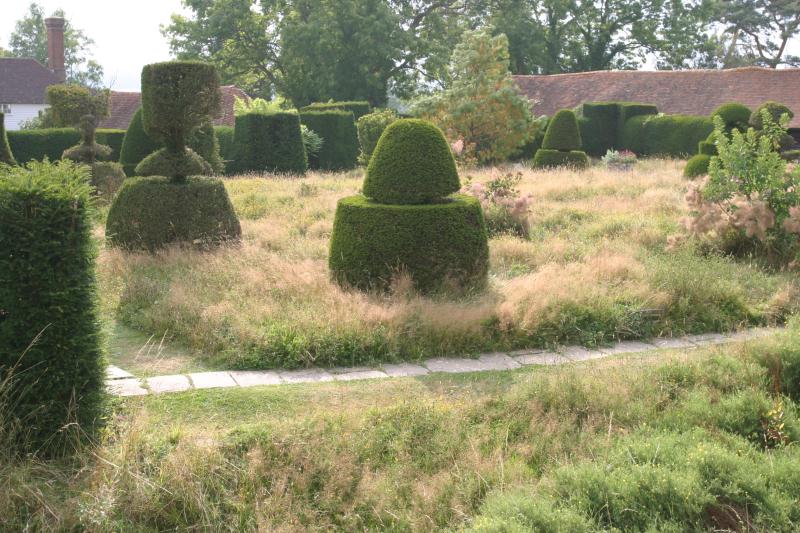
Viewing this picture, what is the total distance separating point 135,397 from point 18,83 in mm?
43811

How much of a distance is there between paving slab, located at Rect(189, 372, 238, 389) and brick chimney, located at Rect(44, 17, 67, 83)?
37613mm

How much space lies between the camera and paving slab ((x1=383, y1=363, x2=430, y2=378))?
6246 millimetres

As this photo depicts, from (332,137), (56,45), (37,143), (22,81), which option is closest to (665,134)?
(332,137)

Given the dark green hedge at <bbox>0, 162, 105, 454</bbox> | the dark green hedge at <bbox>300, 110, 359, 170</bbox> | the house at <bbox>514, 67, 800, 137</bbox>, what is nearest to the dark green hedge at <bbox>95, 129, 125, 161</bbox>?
the dark green hedge at <bbox>300, 110, 359, 170</bbox>

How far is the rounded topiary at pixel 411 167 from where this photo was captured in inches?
326

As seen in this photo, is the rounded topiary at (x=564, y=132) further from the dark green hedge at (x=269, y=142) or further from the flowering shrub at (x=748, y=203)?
the flowering shrub at (x=748, y=203)

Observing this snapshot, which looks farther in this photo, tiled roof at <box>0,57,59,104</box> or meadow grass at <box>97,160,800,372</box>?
tiled roof at <box>0,57,59,104</box>

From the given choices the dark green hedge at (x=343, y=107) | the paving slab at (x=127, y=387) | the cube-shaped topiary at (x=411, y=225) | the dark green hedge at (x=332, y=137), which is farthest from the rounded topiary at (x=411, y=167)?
the dark green hedge at (x=343, y=107)

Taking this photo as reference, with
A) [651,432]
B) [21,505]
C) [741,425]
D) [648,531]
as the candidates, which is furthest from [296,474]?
[741,425]

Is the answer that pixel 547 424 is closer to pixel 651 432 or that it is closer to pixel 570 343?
pixel 651 432

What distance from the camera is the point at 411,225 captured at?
26.2ft

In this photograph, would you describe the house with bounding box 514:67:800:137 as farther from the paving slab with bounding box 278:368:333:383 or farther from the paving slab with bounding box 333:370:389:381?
the paving slab with bounding box 278:368:333:383

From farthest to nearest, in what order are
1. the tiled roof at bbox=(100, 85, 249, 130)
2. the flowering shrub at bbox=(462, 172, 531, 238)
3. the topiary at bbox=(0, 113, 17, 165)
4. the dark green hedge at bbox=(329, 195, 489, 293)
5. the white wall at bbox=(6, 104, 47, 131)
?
the white wall at bbox=(6, 104, 47, 131)
the tiled roof at bbox=(100, 85, 249, 130)
the topiary at bbox=(0, 113, 17, 165)
the flowering shrub at bbox=(462, 172, 531, 238)
the dark green hedge at bbox=(329, 195, 489, 293)

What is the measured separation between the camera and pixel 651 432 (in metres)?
4.80
